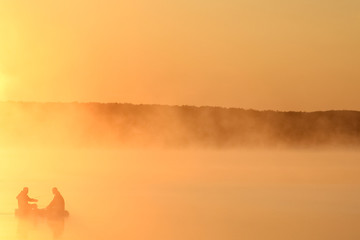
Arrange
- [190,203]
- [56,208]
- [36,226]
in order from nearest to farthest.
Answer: [36,226], [56,208], [190,203]

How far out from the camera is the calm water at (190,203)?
19.4 metres

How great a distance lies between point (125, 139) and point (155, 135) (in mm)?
4084

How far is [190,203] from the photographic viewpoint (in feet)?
82.5

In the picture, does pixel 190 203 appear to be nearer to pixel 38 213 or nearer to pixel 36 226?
pixel 38 213

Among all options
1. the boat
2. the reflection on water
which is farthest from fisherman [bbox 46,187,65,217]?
the reflection on water

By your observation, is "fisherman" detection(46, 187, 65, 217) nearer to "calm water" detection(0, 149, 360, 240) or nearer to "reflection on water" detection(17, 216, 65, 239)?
"reflection on water" detection(17, 216, 65, 239)

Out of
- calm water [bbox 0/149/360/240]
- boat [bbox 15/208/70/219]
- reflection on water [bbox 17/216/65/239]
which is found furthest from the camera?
boat [bbox 15/208/70/219]

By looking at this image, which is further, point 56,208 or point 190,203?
point 190,203

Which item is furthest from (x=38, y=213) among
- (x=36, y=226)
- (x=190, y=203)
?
(x=190, y=203)

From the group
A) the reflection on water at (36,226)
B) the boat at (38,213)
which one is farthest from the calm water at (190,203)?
the boat at (38,213)

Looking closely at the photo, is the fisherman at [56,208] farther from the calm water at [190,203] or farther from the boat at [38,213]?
the calm water at [190,203]

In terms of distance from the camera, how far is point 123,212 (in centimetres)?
2266

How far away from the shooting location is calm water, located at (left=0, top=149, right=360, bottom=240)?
1938 centimetres

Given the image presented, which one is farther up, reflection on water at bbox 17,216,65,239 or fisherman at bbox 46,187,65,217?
fisherman at bbox 46,187,65,217
